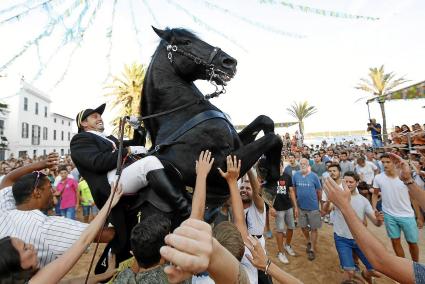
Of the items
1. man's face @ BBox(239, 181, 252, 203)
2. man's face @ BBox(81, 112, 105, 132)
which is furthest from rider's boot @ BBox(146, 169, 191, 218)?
man's face @ BBox(239, 181, 252, 203)

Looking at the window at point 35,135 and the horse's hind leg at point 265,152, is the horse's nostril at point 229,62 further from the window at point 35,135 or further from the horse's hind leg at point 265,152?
the window at point 35,135

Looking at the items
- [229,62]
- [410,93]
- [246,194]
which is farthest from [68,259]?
[410,93]

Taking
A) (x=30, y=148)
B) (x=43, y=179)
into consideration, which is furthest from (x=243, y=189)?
(x=30, y=148)

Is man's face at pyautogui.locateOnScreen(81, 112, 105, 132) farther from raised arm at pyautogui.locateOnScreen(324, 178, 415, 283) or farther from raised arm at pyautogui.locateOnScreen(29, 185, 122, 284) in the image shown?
raised arm at pyautogui.locateOnScreen(324, 178, 415, 283)

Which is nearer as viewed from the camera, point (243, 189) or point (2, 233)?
point (2, 233)

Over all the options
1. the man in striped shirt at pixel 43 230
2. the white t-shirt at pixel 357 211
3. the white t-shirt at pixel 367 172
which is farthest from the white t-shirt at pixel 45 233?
the white t-shirt at pixel 367 172

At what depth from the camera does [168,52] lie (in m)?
2.58

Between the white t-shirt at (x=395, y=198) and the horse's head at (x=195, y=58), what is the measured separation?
494cm

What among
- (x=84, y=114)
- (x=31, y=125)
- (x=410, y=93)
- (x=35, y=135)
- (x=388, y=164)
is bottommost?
(x=388, y=164)

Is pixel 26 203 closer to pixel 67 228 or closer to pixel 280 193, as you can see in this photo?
pixel 67 228

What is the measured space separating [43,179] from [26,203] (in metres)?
0.25

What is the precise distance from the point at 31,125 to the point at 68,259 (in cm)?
4299

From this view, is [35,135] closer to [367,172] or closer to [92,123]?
[367,172]

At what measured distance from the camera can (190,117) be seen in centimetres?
240
